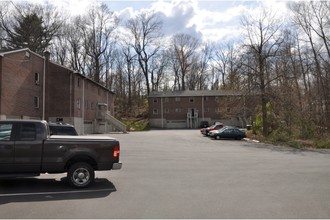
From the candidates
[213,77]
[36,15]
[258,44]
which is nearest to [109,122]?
[36,15]

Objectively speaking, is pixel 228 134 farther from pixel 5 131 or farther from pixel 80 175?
pixel 5 131

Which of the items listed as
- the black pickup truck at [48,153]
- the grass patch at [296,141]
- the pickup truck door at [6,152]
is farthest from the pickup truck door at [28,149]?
the grass patch at [296,141]

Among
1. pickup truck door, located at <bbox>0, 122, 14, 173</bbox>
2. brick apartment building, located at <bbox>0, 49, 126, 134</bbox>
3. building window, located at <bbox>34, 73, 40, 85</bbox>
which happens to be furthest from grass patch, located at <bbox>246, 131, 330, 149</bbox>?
building window, located at <bbox>34, 73, 40, 85</bbox>

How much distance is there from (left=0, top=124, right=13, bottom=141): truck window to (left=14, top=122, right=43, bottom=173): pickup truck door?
0.20m

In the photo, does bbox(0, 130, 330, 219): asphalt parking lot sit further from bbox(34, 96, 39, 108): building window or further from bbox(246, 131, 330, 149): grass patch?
bbox(34, 96, 39, 108): building window

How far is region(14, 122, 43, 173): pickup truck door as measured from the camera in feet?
31.0

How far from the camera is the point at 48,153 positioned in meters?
9.64

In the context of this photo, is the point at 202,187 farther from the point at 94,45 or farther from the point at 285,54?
the point at 94,45

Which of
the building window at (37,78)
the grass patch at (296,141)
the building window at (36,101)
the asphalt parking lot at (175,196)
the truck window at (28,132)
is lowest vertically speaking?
the asphalt parking lot at (175,196)

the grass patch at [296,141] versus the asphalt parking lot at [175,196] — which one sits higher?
the grass patch at [296,141]

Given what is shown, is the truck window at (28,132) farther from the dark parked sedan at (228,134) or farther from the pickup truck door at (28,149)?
the dark parked sedan at (228,134)

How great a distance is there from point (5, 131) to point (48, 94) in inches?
1408

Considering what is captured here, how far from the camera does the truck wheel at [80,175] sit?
9961 millimetres

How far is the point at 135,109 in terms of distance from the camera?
284ft
